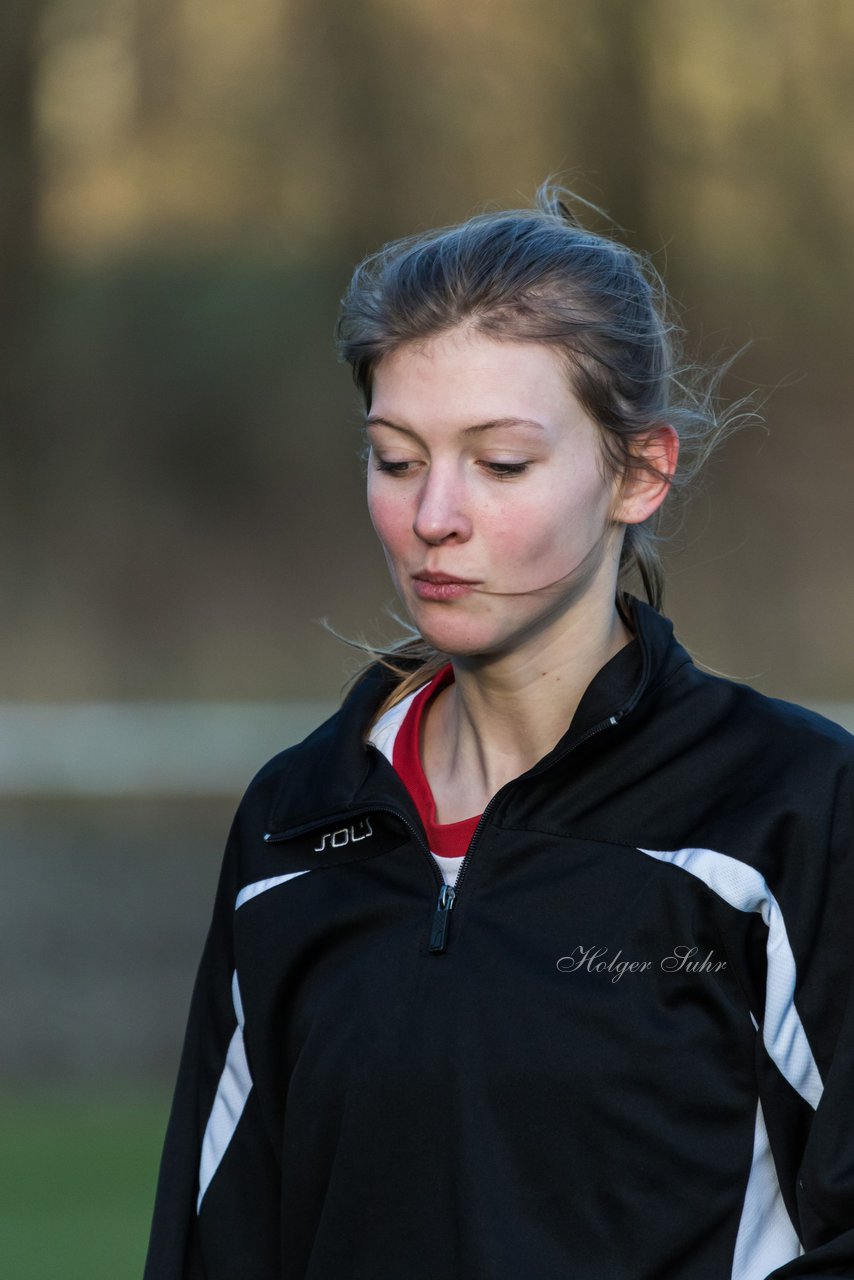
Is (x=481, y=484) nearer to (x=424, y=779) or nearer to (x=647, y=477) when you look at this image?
(x=647, y=477)

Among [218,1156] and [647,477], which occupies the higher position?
[647,477]

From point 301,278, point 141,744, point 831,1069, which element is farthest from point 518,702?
point 301,278

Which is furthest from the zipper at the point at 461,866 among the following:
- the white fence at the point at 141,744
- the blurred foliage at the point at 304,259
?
the blurred foliage at the point at 304,259

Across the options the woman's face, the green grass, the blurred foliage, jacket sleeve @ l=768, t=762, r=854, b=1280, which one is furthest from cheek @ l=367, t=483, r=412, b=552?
the blurred foliage

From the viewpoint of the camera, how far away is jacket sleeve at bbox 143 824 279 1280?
1475 millimetres

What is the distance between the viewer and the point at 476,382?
132cm

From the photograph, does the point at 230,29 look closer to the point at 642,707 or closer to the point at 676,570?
the point at 676,570

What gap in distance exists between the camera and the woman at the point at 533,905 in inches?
49.5

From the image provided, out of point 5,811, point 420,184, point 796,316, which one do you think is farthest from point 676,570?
point 5,811

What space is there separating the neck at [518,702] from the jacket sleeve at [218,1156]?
24 cm

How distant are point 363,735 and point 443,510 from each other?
11.5 inches

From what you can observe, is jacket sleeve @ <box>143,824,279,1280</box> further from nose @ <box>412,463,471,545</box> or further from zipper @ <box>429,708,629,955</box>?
nose @ <box>412,463,471,545</box>

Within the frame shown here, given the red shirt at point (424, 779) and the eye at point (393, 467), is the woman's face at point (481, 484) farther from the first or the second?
the red shirt at point (424, 779)

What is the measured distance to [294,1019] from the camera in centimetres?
144
